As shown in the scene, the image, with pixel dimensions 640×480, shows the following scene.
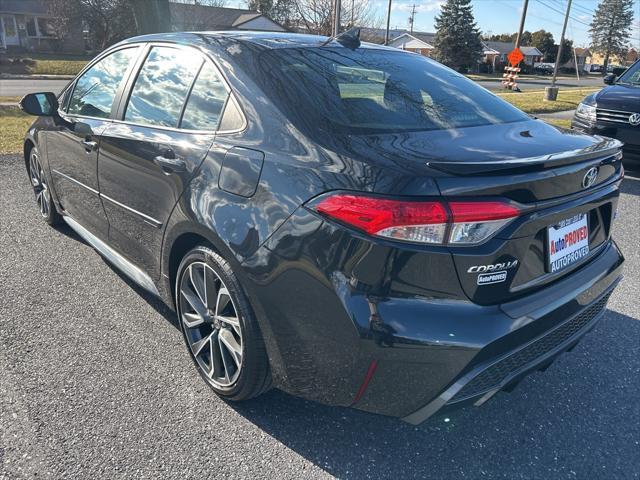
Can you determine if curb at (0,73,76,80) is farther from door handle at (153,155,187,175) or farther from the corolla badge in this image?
the corolla badge

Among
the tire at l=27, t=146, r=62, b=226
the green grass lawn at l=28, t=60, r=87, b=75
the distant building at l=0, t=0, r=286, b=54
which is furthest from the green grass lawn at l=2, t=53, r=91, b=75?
the tire at l=27, t=146, r=62, b=226

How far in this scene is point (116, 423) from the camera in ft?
7.59

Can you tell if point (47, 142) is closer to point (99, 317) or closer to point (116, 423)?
point (99, 317)

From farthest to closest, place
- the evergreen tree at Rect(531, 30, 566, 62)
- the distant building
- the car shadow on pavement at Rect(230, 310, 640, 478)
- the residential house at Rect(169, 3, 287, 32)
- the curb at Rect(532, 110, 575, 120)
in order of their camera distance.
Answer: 1. the evergreen tree at Rect(531, 30, 566, 62)
2. the distant building
3. the residential house at Rect(169, 3, 287, 32)
4. the curb at Rect(532, 110, 575, 120)
5. the car shadow on pavement at Rect(230, 310, 640, 478)

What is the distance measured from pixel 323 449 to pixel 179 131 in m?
1.66

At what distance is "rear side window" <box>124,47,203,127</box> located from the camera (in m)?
2.67

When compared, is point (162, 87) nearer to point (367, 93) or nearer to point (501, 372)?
point (367, 93)

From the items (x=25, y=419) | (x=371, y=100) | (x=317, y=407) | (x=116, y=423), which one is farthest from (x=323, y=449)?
(x=371, y=100)

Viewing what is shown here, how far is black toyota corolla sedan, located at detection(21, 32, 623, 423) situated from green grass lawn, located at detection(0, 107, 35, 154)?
6160 mm

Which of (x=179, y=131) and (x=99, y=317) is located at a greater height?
(x=179, y=131)

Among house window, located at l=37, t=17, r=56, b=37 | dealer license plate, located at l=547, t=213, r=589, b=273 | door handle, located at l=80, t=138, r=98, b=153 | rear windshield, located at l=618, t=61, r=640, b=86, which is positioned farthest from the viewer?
house window, located at l=37, t=17, r=56, b=37

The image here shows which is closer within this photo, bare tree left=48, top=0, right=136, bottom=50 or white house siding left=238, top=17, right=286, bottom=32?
bare tree left=48, top=0, right=136, bottom=50

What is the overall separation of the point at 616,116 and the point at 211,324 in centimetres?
644

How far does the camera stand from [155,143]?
8.71 ft
